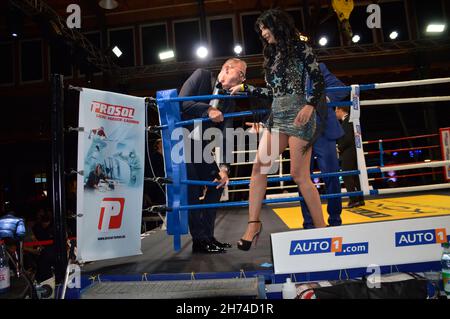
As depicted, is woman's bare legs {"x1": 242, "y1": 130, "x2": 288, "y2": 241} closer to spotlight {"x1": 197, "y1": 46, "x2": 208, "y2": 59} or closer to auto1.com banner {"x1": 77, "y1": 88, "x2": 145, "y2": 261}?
auto1.com banner {"x1": 77, "y1": 88, "x2": 145, "y2": 261}

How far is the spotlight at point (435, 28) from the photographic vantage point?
10.2 metres

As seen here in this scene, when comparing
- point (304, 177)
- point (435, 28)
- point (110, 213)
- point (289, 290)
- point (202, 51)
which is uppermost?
point (435, 28)

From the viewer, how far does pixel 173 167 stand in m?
2.25

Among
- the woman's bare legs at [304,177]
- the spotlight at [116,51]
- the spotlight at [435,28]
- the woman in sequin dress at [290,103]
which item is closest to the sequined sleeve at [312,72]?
the woman in sequin dress at [290,103]

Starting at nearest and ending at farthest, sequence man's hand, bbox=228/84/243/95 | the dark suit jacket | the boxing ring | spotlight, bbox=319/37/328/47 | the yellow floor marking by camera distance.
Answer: the boxing ring, man's hand, bbox=228/84/243/95, the dark suit jacket, the yellow floor marking, spotlight, bbox=319/37/328/47

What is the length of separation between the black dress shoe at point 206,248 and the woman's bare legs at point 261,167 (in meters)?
0.35

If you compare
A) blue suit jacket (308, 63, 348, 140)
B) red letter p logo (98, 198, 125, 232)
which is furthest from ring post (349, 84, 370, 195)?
red letter p logo (98, 198, 125, 232)

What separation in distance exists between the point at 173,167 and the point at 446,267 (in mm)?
1703

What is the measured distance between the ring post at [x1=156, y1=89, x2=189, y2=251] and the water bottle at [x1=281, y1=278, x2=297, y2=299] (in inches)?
36.3

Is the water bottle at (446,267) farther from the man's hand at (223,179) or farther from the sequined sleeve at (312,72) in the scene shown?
the man's hand at (223,179)

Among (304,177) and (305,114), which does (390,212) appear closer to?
(304,177)

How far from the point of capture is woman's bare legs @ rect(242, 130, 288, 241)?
1959 mm

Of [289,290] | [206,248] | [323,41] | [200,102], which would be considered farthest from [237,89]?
[323,41]
